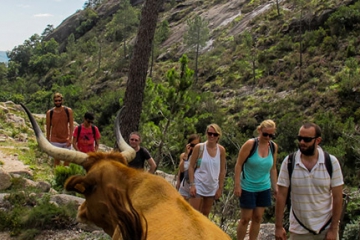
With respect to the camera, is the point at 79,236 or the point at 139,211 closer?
the point at 139,211

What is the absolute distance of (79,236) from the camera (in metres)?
6.28

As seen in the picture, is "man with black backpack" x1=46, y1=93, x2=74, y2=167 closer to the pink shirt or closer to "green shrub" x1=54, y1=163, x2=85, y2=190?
the pink shirt

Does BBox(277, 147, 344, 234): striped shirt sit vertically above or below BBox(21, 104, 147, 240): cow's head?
below

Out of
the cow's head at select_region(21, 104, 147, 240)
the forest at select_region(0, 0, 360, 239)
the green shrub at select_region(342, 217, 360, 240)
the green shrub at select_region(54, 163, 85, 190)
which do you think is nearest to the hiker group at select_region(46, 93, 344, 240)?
the forest at select_region(0, 0, 360, 239)

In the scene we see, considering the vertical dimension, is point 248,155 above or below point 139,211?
below

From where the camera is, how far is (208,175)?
17.3 feet

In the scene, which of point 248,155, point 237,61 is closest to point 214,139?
point 248,155

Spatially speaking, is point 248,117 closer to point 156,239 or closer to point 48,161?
point 48,161

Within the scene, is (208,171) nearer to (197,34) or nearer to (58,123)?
(58,123)

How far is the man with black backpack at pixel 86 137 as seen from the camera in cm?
683

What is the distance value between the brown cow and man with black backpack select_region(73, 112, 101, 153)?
11.5 feet

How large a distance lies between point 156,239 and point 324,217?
2.05 m

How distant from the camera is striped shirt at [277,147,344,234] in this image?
12.0 feet

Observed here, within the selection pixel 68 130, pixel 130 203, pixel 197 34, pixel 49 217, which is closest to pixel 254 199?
pixel 130 203
